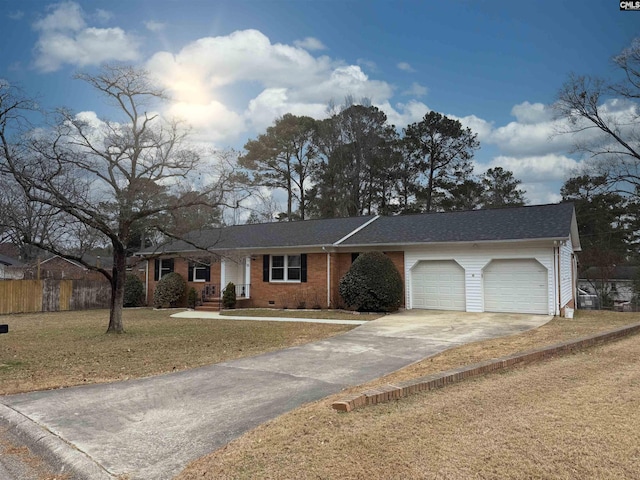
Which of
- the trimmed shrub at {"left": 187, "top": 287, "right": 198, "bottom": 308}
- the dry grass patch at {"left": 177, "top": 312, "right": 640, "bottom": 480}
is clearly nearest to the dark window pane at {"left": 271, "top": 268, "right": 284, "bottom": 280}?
the trimmed shrub at {"left": 187, "top": 287, "right": 198, "bottom": 308}

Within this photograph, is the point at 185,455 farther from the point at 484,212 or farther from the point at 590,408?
the point at 484,212

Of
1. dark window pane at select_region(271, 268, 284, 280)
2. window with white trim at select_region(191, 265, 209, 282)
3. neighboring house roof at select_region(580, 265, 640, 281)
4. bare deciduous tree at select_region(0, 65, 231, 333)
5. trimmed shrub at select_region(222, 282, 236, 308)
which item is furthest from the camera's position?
neighboring house roof at select_region(580, 265, 640, 281)

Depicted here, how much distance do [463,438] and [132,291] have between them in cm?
2225

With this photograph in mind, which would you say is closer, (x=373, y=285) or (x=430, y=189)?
(x=373, y=285)

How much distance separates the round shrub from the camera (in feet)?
53.3

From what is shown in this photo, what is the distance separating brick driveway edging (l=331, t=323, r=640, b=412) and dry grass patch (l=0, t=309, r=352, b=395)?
3.95 meters

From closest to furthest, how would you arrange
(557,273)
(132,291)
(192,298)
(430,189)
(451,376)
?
(451,376), (557,273), (192,298), (132,291), (430,189)

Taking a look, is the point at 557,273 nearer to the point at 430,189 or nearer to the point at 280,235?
the point at 280,235

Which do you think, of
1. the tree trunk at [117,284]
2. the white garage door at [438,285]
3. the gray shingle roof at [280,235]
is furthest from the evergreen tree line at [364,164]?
the tree trunk at [117,284]

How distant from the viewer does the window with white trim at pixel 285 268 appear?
64.8 feet

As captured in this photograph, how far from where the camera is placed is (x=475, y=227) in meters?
17.1

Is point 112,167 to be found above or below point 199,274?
above

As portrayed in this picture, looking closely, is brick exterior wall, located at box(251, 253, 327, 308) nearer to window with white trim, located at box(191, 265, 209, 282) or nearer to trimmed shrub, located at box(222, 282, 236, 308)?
trimmed shrub, located at box(222, 282, 236, 308)

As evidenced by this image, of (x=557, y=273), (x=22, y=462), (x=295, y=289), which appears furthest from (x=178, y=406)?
(x=295, y=289)
